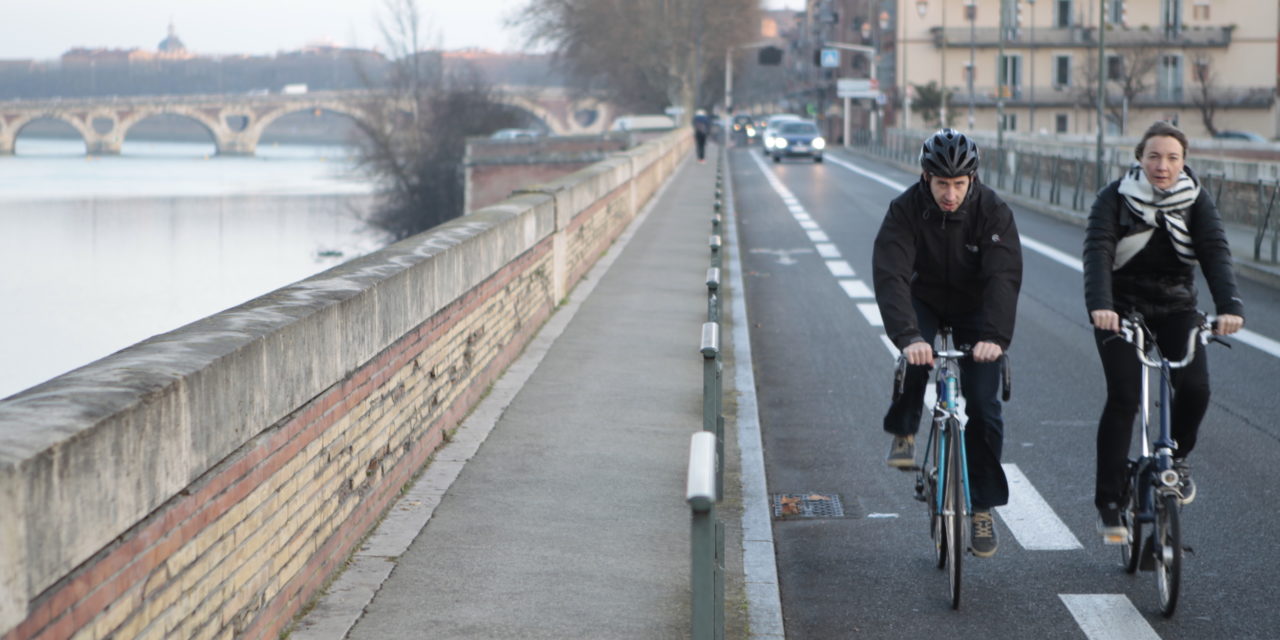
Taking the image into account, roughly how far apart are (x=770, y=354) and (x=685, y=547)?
661 centimetres

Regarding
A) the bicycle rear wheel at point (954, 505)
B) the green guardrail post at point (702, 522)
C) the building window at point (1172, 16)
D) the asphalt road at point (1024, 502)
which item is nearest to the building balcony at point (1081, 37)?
the building window at point (1172, 16)

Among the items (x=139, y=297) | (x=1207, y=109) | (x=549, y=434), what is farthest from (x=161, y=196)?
(x=549, y=434)

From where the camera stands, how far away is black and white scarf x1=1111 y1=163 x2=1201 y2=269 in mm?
5586

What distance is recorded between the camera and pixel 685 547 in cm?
600

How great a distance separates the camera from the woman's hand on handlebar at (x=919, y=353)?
5.35 m

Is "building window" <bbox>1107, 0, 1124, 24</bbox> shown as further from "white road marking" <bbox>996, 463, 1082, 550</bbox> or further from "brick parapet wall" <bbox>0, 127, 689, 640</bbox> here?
"brick parapet wall" <bbox>0, 127, 689, 640</bbox>

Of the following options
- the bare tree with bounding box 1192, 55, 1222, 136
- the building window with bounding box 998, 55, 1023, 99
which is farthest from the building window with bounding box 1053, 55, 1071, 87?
the bare tree with bounding box 1192, 55, 1222, 136

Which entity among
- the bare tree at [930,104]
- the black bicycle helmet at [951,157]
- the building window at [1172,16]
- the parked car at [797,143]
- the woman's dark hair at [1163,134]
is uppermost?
the building window at [1172,16]

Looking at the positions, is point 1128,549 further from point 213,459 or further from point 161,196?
point 161,196

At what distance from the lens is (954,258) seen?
221 inches

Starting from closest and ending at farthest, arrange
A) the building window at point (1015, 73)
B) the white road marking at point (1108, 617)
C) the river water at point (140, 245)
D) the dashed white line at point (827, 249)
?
1. the white road marking at point (1108, 617)
2. the dashed white line at point (827, 249)
3. the river water at point (140, 245)
4. the building window at point (1015, 73)

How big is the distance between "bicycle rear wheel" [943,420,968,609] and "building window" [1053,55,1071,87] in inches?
3642

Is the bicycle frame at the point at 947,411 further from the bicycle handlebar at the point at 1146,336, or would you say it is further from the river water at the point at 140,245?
the river water at the point at 140,245

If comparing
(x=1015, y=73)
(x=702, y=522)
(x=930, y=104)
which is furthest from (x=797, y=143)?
(x=702, y=522)
